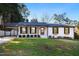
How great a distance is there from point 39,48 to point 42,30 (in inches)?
10.5

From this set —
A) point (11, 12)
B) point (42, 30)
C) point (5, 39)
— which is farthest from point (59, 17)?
→ point (5, 39)

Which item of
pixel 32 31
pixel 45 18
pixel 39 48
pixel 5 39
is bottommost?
pixel 39 48

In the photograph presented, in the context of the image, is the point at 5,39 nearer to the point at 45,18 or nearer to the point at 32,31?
the point at 32,31

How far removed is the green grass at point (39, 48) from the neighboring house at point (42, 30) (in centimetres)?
9

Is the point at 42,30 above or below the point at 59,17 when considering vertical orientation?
below

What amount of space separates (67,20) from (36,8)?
48 cm

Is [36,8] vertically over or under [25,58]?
over

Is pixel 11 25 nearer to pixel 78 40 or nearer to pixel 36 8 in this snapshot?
pixel 36 8

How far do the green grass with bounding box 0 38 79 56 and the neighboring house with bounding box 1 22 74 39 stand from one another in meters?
0.09

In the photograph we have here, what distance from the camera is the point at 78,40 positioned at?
828 centimetres

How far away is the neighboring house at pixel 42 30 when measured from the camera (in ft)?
27.3

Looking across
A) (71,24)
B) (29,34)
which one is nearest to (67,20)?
(71,24)

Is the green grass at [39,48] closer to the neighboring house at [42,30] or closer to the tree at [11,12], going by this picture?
the neighboring house at [42,30]

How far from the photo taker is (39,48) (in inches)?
326
